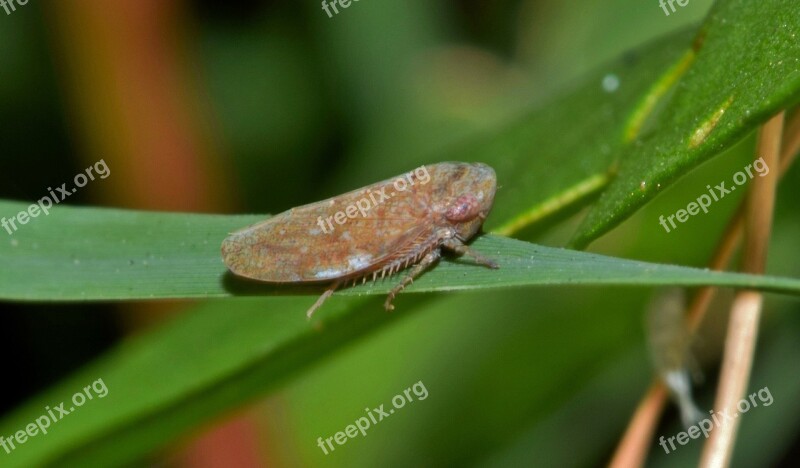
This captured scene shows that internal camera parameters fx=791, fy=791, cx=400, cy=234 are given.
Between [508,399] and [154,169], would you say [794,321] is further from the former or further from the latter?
[154,169]

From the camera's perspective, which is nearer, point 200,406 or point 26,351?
point 200,406

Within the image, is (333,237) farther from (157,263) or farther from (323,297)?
(157,263)

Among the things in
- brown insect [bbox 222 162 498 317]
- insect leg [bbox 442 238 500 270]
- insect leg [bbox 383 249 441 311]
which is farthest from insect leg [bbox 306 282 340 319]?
insect leg [bbox 442 238 500 270]

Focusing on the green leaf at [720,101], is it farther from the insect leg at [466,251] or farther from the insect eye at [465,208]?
the insect eye at [465,208]

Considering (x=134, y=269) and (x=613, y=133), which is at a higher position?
(x=134, y=269)

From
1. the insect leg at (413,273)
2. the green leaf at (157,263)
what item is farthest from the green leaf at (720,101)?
the insect leg at (413,273)

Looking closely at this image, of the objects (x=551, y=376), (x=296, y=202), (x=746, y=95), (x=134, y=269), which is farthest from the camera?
(x=296, y=202)

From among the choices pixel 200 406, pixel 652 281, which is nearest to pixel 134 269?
pixel 200 406

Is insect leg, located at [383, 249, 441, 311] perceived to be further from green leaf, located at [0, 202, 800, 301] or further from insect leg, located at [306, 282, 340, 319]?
insect leg, located at [306, 282, 340, 319]
